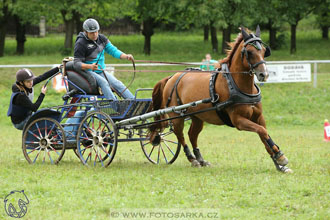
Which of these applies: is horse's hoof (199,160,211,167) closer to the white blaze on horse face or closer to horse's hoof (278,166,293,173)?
horse's hoof (278,166,293,173)

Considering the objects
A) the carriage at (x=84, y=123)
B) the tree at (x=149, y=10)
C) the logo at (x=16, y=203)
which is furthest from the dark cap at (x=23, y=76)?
the tree at (x=149, y=10)

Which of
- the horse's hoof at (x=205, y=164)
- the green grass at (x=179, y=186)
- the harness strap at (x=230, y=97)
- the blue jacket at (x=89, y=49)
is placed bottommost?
the horse's hoof at (x=205, y=164)

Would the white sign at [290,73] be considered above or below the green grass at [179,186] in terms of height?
Result: above

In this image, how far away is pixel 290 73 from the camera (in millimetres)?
21031

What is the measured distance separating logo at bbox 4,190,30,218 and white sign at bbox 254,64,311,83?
14926 millimetres

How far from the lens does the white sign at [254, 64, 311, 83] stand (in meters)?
21.0

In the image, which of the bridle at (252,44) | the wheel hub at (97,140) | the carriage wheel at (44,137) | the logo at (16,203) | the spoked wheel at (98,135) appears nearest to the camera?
the logo at (16,203)

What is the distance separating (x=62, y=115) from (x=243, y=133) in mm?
7603

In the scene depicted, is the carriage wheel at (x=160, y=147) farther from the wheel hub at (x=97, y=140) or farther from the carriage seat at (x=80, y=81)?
the carriage seat at (x=80, y=81)

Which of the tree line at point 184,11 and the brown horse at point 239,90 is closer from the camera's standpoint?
the brown horse at point 239,90

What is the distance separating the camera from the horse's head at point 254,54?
8156mm

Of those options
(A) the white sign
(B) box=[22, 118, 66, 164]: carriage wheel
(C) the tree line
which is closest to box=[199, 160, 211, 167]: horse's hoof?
(B) box=[22, 118, 66, 164]: carriage wheel

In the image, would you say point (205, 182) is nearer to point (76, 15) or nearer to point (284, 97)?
point (284, 97)

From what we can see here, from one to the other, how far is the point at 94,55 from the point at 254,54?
289 centimetres
